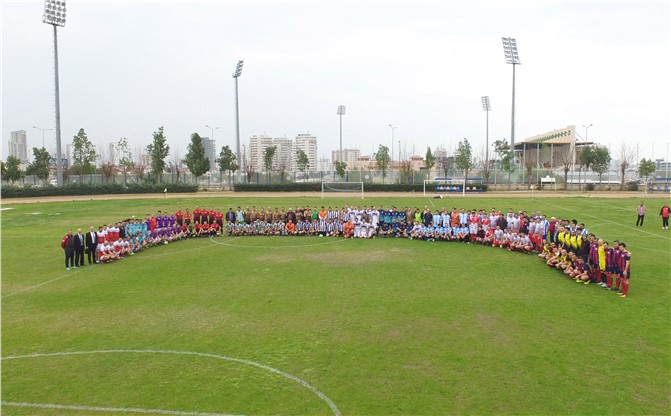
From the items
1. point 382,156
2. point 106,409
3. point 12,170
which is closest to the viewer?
point 106,409

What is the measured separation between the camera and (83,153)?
209 ft

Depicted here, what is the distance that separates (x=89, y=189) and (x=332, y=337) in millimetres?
51204

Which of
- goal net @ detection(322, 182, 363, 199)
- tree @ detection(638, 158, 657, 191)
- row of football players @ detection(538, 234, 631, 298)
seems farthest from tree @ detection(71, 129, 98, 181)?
tree @ detection(638, 158, 657, 191)

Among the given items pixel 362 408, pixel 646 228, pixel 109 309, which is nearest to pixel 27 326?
pixel 109 309

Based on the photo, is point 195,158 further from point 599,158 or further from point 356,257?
point 599,158

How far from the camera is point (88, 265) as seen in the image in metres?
16.8

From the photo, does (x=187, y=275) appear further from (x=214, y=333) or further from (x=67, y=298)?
(x=214, y=333)

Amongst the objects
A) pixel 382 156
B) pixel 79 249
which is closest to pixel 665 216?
pixel 79 249

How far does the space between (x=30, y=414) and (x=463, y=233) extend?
17772mm

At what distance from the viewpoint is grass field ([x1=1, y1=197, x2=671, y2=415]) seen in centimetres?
705

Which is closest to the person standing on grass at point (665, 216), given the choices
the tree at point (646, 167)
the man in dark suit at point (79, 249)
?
the man in dark suit at point (79, 249)

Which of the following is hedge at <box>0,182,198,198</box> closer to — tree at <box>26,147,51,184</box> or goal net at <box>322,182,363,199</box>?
tree at <box>26,147,51,184</box>

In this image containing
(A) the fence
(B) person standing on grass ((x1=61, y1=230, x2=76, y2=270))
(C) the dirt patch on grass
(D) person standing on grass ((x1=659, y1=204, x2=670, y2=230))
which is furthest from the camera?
(A) the fence

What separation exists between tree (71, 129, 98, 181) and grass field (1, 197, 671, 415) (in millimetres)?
53004
